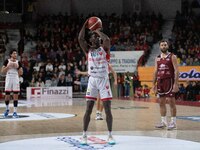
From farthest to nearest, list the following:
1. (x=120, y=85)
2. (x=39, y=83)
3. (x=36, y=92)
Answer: (x=120, y=85)
(x=39, y=83)
(x=36, y=92)

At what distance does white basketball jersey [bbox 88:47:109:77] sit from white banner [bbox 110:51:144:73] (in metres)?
16.2

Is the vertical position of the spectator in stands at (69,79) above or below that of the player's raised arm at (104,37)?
below

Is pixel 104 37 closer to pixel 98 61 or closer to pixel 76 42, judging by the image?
pixel 98 61

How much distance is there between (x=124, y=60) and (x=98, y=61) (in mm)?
16383

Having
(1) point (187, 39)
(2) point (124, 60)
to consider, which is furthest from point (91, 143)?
(1) point (187, 39)

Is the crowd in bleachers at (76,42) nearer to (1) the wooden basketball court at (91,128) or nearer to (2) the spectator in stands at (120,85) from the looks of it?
(2) the spectator in stands at (120,85)

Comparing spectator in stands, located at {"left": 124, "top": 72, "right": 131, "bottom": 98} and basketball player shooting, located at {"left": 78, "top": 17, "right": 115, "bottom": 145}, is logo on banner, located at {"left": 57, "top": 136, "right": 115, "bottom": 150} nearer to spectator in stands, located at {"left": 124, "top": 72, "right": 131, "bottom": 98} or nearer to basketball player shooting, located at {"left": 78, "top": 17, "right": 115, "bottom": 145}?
basketball player shooting, located at {"left": 78, "top": 17, "right": 115, "bottom": 145}

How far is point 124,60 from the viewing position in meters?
23.3

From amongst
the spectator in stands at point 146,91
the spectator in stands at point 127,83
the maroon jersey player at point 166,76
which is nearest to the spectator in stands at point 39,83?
the spectator in stands at point 127,83

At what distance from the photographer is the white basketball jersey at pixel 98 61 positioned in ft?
23.0

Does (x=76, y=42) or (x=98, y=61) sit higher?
(x=76, y=42)

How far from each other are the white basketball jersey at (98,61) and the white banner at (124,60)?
1623 cm

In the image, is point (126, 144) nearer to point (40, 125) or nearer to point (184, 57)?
point (40, 125)

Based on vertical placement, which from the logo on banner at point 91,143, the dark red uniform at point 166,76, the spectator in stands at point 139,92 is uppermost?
the dark red uniform at point 166,76
